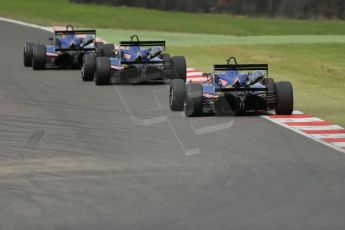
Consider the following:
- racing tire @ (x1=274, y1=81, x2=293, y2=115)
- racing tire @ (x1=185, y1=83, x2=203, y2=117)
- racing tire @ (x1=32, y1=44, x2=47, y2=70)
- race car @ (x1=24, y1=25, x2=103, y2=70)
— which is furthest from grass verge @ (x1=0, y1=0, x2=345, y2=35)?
racing tire @ (x1=185, y1=83, x2=203, y2=117)

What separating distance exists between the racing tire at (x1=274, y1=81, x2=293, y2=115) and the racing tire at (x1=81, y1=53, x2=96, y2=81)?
692 centimetres

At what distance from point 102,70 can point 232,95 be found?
18.7ft

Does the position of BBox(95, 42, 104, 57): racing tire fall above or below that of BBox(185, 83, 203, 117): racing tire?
above

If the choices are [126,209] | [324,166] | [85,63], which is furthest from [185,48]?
[126,209]

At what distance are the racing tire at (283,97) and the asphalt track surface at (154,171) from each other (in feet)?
2.23

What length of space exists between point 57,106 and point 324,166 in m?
8.13

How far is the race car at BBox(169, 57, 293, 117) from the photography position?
1894 cm

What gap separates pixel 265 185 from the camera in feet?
41.6

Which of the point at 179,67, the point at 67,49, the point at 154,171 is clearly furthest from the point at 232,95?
the point at 67,49

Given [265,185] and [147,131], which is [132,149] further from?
[265,185]

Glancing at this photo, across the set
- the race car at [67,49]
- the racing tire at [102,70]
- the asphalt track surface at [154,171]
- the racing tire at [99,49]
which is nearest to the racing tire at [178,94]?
the asphalt track surface at [154,171]

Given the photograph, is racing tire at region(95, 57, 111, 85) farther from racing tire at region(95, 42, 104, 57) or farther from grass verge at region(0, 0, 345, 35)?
grass verge at region(0, 0, 345, 35)

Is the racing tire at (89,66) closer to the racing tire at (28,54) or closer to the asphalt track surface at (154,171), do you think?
the asphalt track surface at (154,171)

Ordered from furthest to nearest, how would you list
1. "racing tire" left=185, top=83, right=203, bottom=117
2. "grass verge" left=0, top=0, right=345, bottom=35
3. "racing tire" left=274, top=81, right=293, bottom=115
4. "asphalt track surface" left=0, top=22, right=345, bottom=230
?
1. "grass verge" left=0, top=0, right=345, bottom=35
2. "racing tire" left=274, top=81, right=293, bottom=115
3. "racing tire" left=185, top=83, right=203, bottom=117
4. "asphalt track surface" left=0, top=22, right=345, bottom=230
